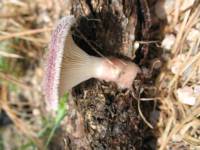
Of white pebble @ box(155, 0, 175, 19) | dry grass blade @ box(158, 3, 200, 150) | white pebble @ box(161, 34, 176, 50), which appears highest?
white pebble @ box(155, 0, 175, 19)

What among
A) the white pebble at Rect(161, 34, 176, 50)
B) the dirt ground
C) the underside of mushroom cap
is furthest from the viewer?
the white pebble at Rect(161, 34, 176, 50)

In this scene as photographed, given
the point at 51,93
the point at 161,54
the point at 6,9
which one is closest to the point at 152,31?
the point at 161,54

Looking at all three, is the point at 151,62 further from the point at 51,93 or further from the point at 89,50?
the point at 51,93

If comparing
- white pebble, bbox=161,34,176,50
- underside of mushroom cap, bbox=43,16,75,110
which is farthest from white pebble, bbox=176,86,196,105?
underside of mushroom cap, bbox=43,16,75,110

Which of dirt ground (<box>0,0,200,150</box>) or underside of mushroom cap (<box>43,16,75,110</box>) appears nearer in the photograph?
underside of mushroom cap (<box>43,16,75,110</box>)

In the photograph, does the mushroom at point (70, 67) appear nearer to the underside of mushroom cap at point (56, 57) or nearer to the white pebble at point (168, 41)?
the underside of mushroom cap at point (56, 57)

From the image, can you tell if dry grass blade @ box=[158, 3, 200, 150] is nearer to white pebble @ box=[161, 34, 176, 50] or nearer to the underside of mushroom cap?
white pebble @ box=[161, 34, 176, 50]

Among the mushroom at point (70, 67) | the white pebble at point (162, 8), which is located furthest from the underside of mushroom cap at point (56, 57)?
the white pebble at point (162, 8)

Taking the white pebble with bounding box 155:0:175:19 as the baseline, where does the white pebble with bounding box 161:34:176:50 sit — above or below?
below
